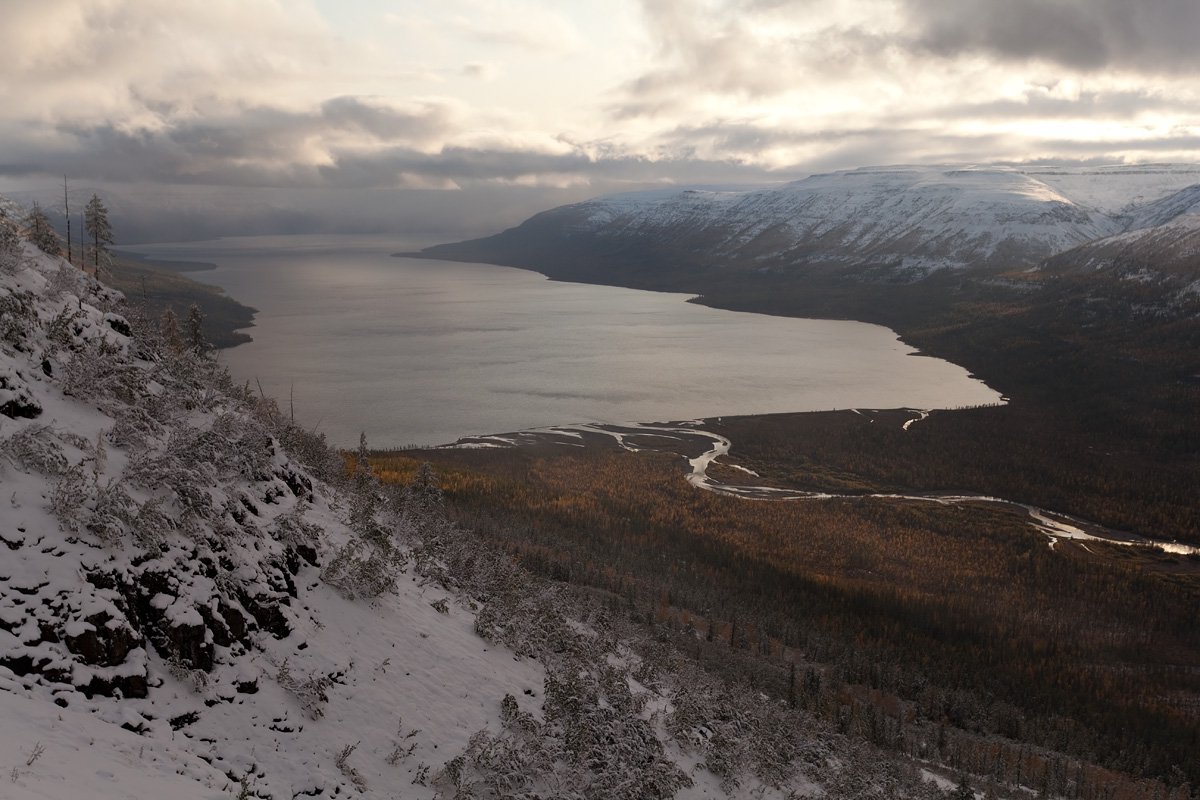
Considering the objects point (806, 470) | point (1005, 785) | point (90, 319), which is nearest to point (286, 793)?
point (90, 319)

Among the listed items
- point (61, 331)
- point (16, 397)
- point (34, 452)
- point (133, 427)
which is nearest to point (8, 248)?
point (61, 331)

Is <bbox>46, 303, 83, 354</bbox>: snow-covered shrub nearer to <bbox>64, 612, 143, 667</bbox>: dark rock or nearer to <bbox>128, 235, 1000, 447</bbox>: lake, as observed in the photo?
<bbox>64, 612, 143, 667</bbox>: dark rock

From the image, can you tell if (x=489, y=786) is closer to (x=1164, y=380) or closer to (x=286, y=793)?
(x=286, y=793)

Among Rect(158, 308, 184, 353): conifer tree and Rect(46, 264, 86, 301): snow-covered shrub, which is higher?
Rect(46, 264, 86, 301): snow-covered shrub

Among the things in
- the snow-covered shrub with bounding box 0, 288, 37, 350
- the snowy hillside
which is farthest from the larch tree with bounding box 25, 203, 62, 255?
the snow-covered shrub with bounding box 0, 288, 37, 350

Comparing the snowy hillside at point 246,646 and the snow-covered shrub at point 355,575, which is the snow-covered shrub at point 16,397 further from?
the snow-covered shrub at point 355,575

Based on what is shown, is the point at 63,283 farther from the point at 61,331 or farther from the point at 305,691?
the point at 305,691

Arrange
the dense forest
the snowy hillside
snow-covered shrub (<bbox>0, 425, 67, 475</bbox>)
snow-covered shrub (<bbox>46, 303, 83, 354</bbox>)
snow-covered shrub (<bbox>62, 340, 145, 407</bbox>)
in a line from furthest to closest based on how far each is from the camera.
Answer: the dense forest < snow-covered shrub (<bbox>46, 303, 83, 354</bbox>) < snow-covered shrub (<bbox>62, 340, 145, 407</bbox>) < snow-covered shrub (<bbox>0, 425, 67, 475</bbox>) < the snowy hillside

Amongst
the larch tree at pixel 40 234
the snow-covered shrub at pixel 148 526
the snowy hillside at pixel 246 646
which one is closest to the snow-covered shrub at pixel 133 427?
the snowy hillside at pixel 246 646
